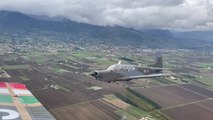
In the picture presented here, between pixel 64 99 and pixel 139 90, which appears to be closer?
pixel 64 99

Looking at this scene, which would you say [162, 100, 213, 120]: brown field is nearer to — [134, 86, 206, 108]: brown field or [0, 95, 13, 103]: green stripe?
[134, 86, 206, 108]: brown field

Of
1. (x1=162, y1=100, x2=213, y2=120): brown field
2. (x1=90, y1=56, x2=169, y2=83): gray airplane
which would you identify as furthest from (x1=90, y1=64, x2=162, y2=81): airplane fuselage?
(x1=162, y1=100, x2=213, y2=120): brown field

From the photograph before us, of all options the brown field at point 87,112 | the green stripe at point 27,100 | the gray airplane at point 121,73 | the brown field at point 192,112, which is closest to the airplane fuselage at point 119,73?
the gray airplane at point 121,73

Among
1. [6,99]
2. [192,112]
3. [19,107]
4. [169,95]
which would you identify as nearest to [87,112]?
[6,99]

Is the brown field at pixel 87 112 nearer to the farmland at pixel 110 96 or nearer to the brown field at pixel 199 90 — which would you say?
the farmland at pixel 110 96

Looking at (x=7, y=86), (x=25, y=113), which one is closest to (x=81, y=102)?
(x=7, y=86)

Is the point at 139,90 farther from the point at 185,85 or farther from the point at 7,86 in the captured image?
the point at 7,86
